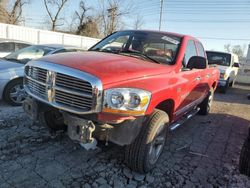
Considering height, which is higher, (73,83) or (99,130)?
(73,83)

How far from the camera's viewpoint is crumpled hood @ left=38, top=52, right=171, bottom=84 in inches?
108

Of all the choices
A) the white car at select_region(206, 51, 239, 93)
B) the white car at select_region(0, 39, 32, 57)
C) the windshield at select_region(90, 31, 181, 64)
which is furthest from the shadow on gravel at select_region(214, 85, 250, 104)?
the white car at select_region(0, 39, 32, 57)

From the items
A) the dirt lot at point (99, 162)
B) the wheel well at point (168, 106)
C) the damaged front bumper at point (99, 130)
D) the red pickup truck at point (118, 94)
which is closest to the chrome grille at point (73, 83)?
the red pickup truck at point (118, 94)

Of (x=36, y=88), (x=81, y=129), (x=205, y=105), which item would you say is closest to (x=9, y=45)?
(x=36, y=88)

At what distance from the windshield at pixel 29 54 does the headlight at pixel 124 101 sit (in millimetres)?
4596

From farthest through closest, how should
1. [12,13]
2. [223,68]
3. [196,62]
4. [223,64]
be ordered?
[12,13] < [223,64] < [223,68] < [196,62]

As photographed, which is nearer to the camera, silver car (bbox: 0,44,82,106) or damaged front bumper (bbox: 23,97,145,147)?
damaged front bumper (bbox: 23,97,145,147)

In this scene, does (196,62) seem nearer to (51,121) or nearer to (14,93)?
(51,121)

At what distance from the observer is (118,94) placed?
2.64m

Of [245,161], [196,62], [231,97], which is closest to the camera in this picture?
[245,161]

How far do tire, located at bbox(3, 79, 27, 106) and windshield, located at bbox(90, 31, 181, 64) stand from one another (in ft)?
8.00

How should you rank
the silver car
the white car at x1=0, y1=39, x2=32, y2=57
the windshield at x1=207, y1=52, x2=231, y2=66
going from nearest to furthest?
the silver car, the white car at x1=0, y1=39, x2=32, y2=57, the windshield at x1=207, y1=52, x2=231, y2=66

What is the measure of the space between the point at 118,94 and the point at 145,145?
827 millimetres

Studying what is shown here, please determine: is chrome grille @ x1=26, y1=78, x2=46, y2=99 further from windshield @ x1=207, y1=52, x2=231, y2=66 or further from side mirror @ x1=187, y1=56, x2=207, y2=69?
windshield @ x1=207, y1=52, x2=231, y2=66
